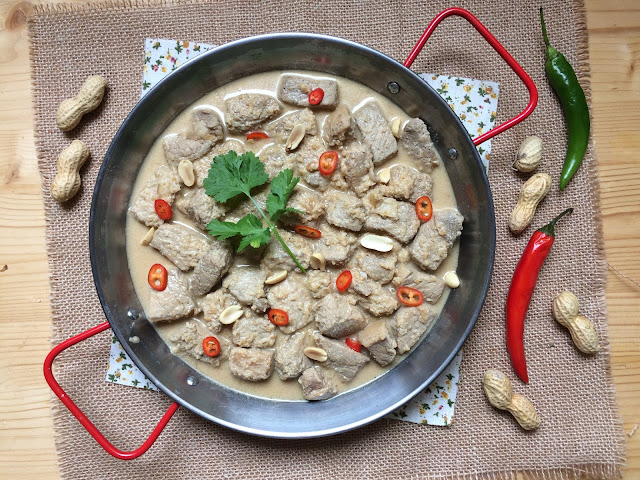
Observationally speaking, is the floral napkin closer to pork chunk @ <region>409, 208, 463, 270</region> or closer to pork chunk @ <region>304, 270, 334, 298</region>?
pork chunk @ <region>409, 208, 463, 270</region>

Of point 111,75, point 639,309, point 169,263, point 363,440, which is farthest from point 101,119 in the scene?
point 639,309

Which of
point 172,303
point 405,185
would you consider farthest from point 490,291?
point 172,303

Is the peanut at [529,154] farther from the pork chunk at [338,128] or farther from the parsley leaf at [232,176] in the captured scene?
the parsley leaf at [232,176]

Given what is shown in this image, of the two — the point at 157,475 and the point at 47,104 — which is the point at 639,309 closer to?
the point at 157,475

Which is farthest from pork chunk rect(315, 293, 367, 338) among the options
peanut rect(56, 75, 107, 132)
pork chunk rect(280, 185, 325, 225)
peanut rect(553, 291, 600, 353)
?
peanut rect(56, 75, 107, 132)

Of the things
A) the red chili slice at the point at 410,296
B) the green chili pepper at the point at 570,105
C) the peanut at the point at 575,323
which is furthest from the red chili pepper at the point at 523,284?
the red chili slice at the point at 410,296

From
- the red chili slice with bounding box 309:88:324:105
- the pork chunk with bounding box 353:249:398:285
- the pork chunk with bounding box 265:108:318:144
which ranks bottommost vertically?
the pork chunk with bounding box 353:249:398:285
